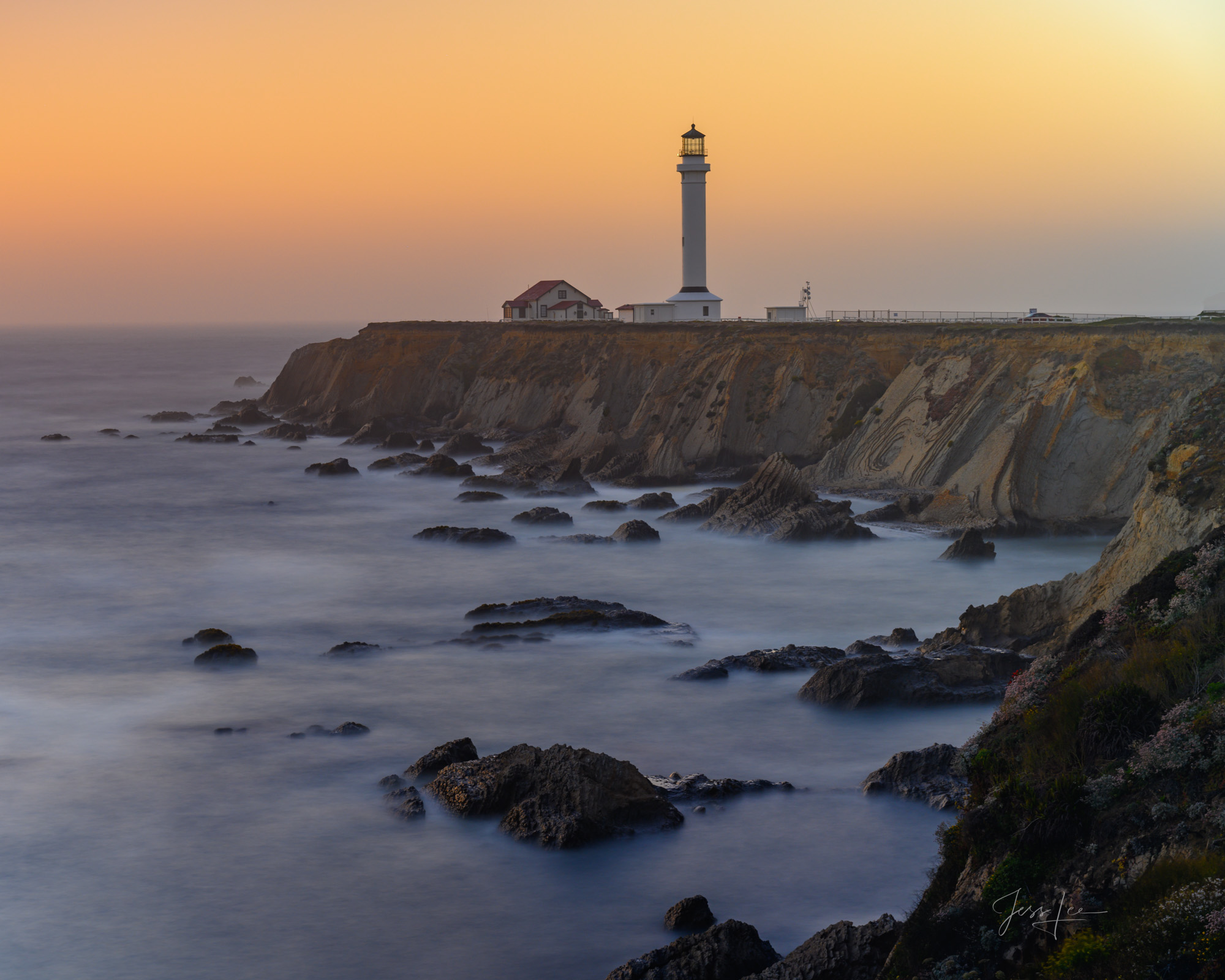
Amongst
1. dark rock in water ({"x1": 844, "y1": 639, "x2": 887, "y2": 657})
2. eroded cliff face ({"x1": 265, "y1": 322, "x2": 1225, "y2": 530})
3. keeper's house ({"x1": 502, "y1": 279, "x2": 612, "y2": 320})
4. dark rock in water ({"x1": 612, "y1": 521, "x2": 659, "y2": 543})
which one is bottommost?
dark rock in water ({"x1": 844, "y1": 639, "x2": 887, "y2": 657})

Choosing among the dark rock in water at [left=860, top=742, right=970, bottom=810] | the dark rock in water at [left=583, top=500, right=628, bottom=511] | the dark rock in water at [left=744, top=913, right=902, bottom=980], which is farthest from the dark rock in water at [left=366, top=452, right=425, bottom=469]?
the dark rock in water at [left=744, top=913, right=902, bottom=980]

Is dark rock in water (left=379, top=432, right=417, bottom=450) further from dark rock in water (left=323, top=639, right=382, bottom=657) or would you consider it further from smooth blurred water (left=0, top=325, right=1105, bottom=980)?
dark rock in water (left=323, top=639, right=382, bottom=657)

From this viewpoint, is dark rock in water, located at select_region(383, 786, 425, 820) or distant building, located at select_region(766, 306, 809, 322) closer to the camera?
dark rock in water, located at select_region(383, 786, 425, 820)

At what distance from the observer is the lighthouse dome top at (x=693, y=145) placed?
2559 inches

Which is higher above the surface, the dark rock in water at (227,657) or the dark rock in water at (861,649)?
the dark rock in water at (861,649)

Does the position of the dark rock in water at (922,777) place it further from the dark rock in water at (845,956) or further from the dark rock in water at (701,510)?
the dark rock in water at (701,510)

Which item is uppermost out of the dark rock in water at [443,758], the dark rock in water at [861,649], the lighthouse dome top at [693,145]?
the lighthouse dome top at [693,145]

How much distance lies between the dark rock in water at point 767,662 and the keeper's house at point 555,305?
59519 millimetres

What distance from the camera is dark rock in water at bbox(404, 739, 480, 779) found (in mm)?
16391

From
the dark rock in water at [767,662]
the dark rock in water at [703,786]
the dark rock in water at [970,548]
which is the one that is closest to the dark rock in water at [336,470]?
the dark rock in water at [970,548]

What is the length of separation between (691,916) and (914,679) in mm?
8053

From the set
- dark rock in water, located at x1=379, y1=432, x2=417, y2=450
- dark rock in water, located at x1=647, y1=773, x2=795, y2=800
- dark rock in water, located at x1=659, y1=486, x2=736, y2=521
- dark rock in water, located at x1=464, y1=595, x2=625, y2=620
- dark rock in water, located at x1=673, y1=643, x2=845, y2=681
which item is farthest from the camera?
dark rock in water, located at x1=379, y1=432, x2=417, y2=450

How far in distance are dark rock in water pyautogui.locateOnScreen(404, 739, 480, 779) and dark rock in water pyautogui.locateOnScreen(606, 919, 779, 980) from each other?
19.5ft

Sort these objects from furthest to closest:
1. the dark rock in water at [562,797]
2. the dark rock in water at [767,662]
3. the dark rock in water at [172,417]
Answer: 1. the dark rock in water at [172,417]
2. the dark rock in water at [767,662]
3. the dark rock in water at [562,797]
